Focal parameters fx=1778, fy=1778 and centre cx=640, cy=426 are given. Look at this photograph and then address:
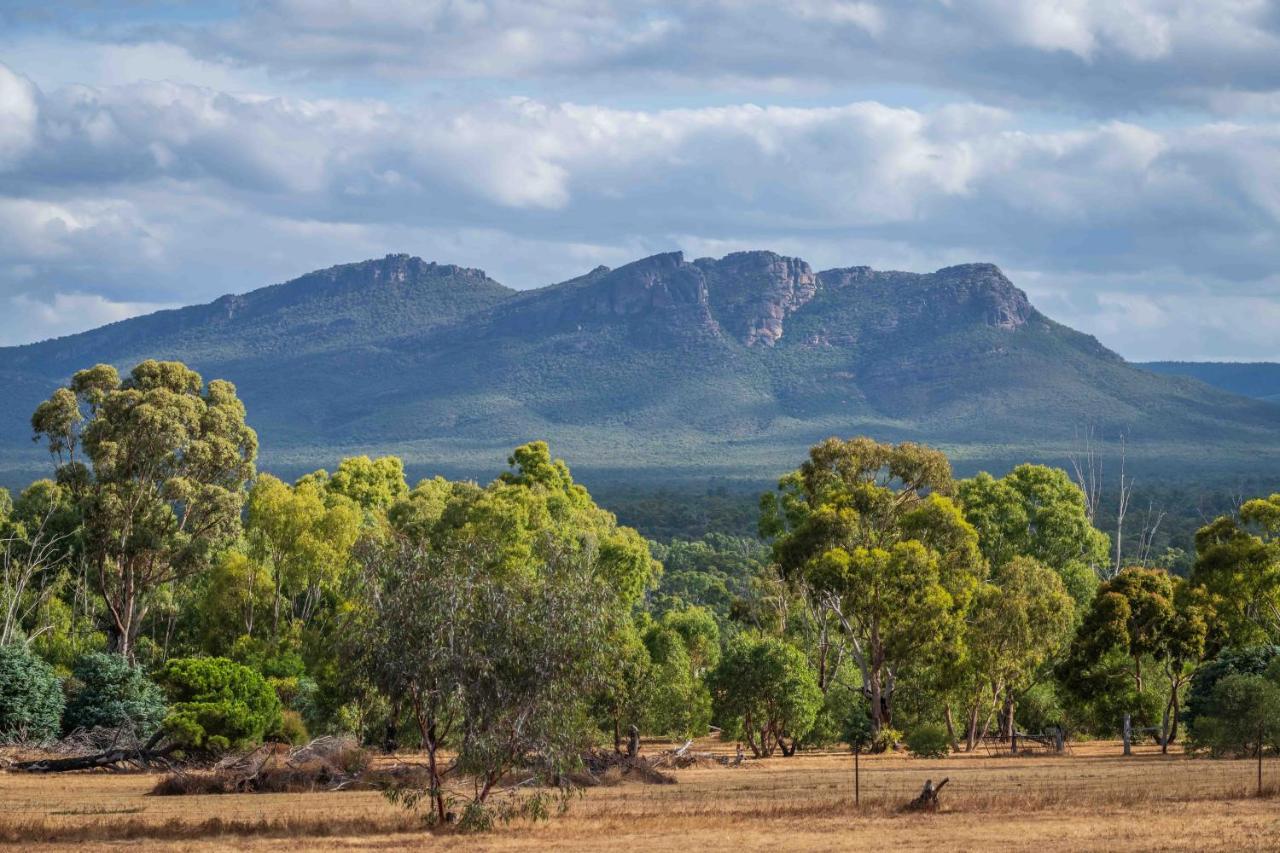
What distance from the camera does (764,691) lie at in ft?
203

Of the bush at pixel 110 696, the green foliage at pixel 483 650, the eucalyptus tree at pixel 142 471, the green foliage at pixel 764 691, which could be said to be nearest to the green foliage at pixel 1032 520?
the green foliage at pixel 764 691

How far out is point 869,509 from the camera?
69.9m

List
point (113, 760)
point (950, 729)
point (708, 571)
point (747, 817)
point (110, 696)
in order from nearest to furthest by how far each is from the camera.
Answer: point (747, 817) < point (113, 760) < point (110, 696) < point (950, 729) < point (708, 571)

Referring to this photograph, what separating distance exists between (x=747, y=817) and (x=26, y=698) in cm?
3035

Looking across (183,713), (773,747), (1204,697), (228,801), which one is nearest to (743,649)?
(773,747)

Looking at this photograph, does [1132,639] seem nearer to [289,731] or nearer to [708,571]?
[289,731]

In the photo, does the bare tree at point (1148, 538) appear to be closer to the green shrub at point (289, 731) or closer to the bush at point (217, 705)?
the green shrub at point (289, 731)

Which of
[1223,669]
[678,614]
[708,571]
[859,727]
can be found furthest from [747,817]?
[708,571]

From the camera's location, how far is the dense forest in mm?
58688

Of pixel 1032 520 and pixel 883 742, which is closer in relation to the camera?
pixel 883 742

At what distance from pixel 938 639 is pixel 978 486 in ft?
63.3

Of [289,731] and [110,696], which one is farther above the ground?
[110,696]

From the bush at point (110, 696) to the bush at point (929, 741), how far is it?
81.0 ft

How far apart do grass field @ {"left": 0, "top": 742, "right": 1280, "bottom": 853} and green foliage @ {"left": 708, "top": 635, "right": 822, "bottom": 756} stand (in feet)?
40.5
